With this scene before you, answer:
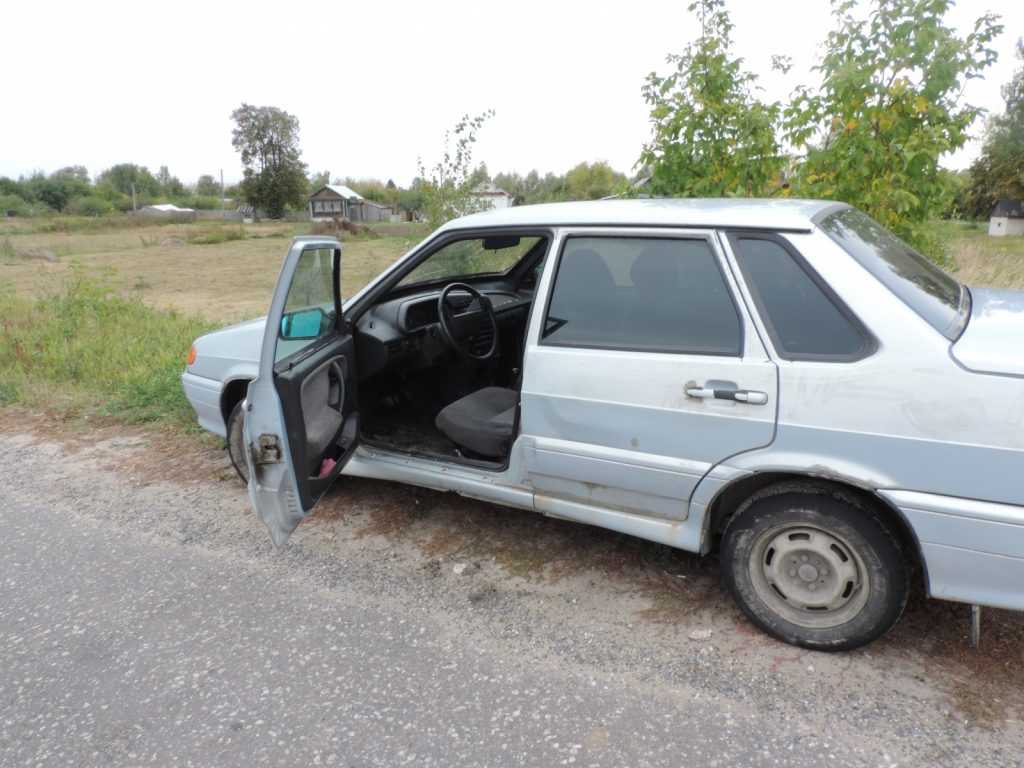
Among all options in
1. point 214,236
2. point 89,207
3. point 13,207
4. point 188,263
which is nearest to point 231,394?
point 188,263

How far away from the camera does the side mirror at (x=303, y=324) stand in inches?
128

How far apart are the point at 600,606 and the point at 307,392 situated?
1626 mm

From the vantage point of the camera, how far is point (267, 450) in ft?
10.3

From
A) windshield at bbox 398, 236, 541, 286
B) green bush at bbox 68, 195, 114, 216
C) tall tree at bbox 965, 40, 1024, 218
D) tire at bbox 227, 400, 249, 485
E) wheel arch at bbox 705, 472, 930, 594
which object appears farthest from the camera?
green bush at bbox 68, 195, 114, 216

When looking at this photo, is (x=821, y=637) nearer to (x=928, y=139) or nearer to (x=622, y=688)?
(x=622, y=688)

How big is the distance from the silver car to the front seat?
1cm

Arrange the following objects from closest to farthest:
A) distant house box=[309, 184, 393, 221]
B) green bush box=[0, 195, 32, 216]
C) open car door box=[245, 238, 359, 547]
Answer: open car door box=[245, 238, 359, 547]
green bush box=[0, 195, 32, 216]
distant house box=[309, 184, 393, 221]

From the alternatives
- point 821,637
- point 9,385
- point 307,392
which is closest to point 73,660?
point 307,392

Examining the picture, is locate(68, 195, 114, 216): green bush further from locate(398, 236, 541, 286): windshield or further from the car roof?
the car roof

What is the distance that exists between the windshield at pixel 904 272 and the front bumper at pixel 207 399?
3477 millimetres

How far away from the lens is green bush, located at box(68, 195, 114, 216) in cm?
7662

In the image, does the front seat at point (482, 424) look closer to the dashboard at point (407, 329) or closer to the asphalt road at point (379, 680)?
the dashboard at point (407, 329)

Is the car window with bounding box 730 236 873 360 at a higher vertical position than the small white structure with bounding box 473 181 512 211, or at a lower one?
lower

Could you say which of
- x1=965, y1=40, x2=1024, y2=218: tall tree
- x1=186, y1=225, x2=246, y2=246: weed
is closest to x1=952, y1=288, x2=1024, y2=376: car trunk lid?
x1=965, y1=40, x2=1024, y2=218: tall tree
